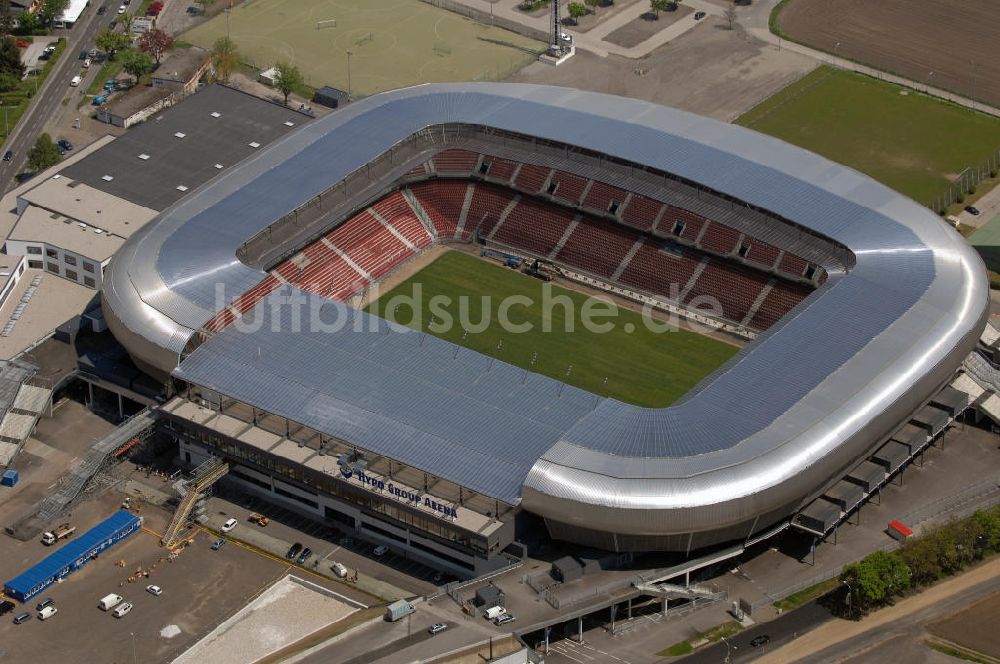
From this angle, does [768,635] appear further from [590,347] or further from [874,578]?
[590,347]

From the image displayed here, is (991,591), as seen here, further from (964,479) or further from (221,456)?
(221,456)

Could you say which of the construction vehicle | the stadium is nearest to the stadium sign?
the stadium

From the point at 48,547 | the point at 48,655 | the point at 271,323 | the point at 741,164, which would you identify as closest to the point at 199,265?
the point at 271,323

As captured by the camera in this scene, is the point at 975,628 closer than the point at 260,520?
Yes

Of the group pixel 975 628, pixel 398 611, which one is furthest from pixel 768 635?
pixel 398 611

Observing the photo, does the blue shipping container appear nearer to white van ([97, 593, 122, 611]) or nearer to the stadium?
white van ([97, 593, 122, 611])

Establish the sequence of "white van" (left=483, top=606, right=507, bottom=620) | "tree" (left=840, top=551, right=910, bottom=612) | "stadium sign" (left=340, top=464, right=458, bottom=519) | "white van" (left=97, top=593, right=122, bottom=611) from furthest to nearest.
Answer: "stadium sign" (left=340, top=464, right=458, bottom=519) < "white van" (left=97, top=593, right=122, bottom=611) < "tree" (left=840, top=551, right=910, bottom=612) < "white van" (left=483, top=606, right=507, bottom=620)
